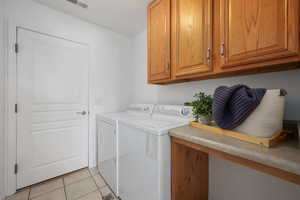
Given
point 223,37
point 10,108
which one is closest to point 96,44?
point 10,108

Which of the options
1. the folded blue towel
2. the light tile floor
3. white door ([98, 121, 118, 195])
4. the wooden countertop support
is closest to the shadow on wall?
the folded blue towel

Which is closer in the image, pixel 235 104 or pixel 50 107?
pixel 235 104

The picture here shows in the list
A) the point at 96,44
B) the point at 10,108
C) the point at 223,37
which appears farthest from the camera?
the point at 96,44

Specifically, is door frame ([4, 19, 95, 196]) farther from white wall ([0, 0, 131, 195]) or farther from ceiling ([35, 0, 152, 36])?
ceiling ([35, 0, 152, 36])

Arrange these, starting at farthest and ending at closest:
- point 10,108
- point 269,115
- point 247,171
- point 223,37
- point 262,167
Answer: point 10,108
point 247,171
point 223,37
point 269,115
point 262,167

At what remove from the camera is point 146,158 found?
0.97 meters

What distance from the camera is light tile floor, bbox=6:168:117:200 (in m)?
1.41

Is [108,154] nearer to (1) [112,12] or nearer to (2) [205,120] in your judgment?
(2) [205,120]

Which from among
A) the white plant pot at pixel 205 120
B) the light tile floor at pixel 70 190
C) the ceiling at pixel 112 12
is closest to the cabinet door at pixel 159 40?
the ceiling at pixel 112 12

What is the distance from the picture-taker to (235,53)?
853mm

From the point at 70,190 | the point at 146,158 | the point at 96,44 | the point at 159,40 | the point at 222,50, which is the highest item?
the point at 96,44

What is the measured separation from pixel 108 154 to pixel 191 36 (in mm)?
1606

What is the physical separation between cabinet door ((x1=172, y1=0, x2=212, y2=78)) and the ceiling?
697 millimetres

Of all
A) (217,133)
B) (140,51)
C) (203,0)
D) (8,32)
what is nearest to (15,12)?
(8,32)
